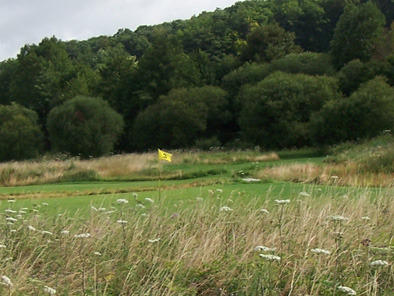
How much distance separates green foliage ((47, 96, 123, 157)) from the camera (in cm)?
3966

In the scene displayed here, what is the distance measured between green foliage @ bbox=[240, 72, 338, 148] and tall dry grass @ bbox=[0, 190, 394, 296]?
2901cm

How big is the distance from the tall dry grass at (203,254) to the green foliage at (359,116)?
79.4 feet

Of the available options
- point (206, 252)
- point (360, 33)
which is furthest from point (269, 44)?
point (206, 252)

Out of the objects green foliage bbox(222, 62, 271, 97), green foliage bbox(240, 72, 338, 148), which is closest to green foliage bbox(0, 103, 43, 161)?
green foliage bbox(222, 62, 271, 97)

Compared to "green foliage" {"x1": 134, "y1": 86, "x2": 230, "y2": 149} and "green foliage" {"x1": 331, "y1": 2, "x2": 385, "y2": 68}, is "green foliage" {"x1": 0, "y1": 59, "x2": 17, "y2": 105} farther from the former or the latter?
"green foliage" {"x1": 331, "y1": 2, "x2": 385, "y2": 68}

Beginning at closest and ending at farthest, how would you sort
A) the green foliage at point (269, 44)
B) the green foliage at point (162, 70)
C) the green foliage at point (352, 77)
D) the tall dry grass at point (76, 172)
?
1. the tall dry grass at point (76, 172)
2. the green foliage at point (352, 77)
3. the green foliage at point (162, 70)
4. the green foliage at point (269, 44)

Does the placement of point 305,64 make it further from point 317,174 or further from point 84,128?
point 317,174

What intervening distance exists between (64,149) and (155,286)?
124 feet

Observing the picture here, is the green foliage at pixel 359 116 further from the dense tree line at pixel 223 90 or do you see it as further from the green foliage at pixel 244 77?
the green foliage at pixel 244 77

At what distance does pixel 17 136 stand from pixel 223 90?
18.8 meters

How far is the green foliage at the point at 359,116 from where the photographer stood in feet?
95.9

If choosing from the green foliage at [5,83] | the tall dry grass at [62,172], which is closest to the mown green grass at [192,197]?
the tall dry grass at [62,172]

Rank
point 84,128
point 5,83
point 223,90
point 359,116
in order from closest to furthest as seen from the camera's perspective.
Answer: point 359,116
point 84,128
point 223,90
point 5,83

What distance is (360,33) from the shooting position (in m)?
45.8
